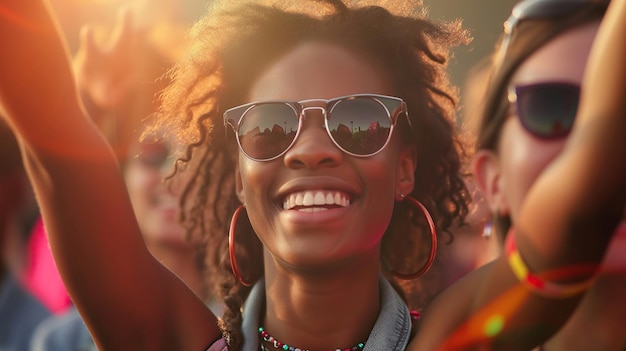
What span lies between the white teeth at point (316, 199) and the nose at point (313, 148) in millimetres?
71

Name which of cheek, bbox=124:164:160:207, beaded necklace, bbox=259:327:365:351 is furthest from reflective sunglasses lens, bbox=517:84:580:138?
cheek, bbox=124:164:160:207

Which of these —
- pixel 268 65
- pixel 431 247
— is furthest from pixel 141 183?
pixel 431 247

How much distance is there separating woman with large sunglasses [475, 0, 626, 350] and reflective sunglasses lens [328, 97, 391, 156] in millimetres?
277

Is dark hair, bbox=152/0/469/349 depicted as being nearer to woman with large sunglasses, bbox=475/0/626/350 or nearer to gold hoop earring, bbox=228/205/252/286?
gold hoop earring, bbox=228/205/252/286

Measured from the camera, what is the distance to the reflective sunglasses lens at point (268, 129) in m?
2.25

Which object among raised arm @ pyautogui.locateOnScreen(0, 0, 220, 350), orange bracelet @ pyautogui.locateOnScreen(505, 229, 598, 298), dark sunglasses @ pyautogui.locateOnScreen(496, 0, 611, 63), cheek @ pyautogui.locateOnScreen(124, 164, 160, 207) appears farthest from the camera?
cheek @ pyautogui.locateOnScreen(124, 164, 160, 207)

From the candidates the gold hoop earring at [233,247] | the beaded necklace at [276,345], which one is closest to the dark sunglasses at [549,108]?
the beaded necklace at [276,345]

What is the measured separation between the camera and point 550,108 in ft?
6.68

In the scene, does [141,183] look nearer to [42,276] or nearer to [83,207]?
[42,276]

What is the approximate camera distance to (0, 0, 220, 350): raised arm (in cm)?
200

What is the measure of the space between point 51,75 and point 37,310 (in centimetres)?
184

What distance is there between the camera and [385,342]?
2.27m

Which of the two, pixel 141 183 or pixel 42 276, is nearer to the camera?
pixel 42 276

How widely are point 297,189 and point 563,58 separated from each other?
0.75m
